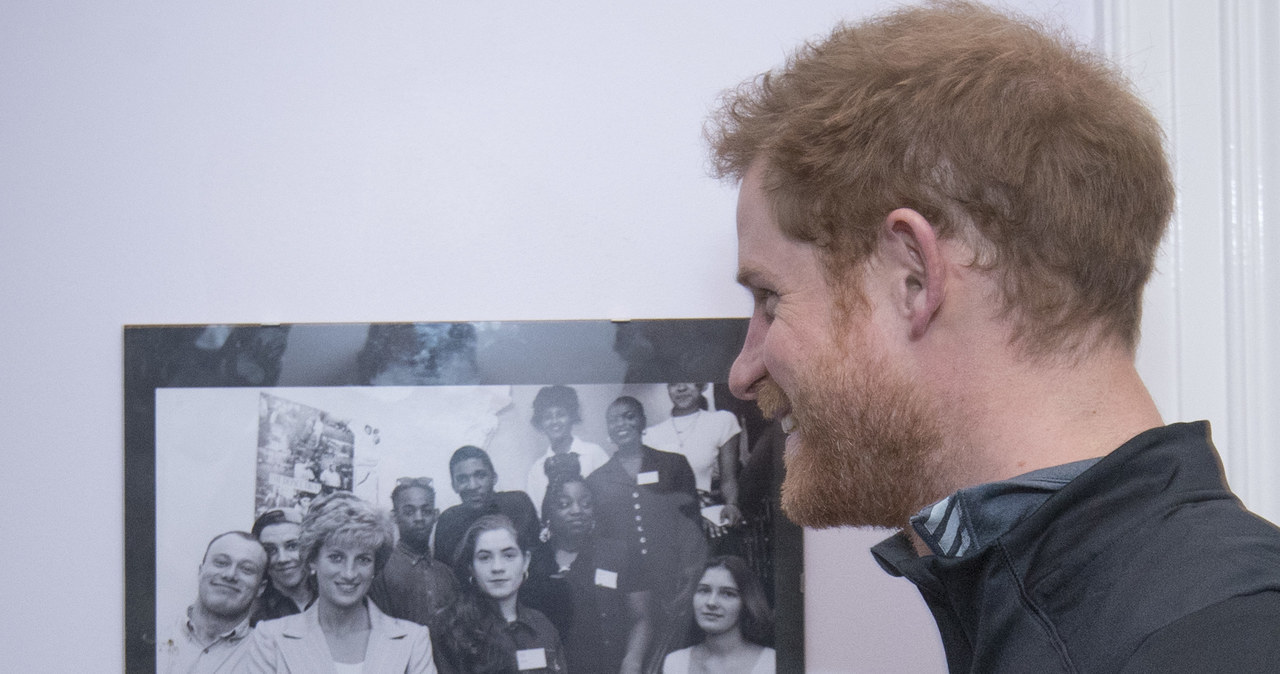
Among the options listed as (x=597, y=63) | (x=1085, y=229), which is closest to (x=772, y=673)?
(x=1085, y=229)

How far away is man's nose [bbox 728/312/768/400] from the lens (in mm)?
894

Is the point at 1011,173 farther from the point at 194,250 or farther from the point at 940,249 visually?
the point at 194,250

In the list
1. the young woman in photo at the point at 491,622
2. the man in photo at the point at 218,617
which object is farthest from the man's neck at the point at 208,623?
the young woman in photo at the point at 491,622

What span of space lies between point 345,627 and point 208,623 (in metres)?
0.17

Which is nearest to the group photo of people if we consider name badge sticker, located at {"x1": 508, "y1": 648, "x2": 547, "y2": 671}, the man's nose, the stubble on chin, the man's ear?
name badge sticker, located at {"x1": 508, "y1": 648, "x2": 547, "y2": 671}

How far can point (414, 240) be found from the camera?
1.11m

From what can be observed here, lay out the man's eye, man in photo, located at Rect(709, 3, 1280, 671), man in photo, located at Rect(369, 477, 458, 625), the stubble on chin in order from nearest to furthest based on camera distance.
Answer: man in photo, located at Rect(709, 3, 1280, 671) < the stubble on chin < the man's eye < man in photo, located at Rect(369, 477, 458, 625)

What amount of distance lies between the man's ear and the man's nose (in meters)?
0.18

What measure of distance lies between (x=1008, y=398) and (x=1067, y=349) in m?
0.06

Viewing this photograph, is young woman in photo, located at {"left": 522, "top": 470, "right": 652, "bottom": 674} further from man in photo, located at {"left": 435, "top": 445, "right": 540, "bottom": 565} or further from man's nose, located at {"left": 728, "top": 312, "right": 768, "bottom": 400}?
man's nose, located at {"left": 728, "top": 312, "right": 768, "bottom": 400}

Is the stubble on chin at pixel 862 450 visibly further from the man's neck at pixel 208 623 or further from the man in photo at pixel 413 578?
the man's neck at pixel 208 623

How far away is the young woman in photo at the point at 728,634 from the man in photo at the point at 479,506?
23cm

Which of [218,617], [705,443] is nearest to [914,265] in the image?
[705,443]

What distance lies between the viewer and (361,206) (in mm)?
1113
